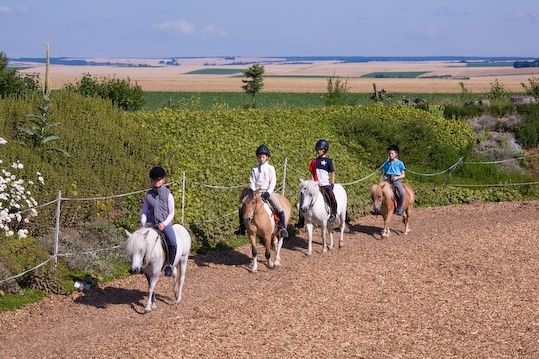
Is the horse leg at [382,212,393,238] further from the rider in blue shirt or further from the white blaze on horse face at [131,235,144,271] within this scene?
the white blaze on horse face at [131,235,144,271]

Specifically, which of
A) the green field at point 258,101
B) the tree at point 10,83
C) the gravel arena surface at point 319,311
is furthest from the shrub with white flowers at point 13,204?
the green field at point 258,101

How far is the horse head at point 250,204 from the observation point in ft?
48.6

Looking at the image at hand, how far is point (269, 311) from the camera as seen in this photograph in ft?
40.4

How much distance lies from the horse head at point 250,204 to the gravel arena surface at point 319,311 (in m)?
1.10

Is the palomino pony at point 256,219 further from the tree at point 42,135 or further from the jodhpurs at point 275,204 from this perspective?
the tree at point 42,135

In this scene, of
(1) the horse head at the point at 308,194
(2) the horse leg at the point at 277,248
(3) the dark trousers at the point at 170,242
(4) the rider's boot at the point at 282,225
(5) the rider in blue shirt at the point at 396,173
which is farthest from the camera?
(5) the rider in blue shirt at the point at 396,173

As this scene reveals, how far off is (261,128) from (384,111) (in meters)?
6.89

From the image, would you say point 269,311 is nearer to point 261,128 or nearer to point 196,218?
point 196,218

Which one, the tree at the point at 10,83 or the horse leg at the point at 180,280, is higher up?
the tree at the point at 10,83

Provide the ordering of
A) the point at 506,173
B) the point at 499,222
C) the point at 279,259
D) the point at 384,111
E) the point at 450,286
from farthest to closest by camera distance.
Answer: the point at 384,111 < the point at 506,173 < the point at 499,222 < the point at 279,259 < the point at 450,286

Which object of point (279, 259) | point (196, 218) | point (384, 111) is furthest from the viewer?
point (384, 111)

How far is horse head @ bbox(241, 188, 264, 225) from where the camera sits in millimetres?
14828

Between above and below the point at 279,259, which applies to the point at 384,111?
above

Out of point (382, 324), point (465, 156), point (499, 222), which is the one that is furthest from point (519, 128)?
point (382, 324)
